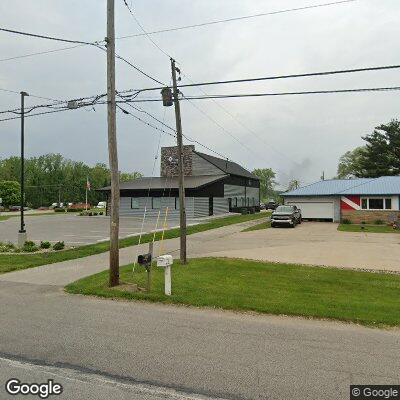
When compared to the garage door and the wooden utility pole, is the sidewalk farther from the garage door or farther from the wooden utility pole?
the garage door

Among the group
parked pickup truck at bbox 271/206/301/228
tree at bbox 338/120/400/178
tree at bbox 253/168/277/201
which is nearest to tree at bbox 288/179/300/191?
tree at bbox 253/168/277/201

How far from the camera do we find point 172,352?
20.3ft

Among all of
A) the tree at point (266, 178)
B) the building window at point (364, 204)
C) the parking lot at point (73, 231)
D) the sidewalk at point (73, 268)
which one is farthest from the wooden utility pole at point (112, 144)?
the tree at point (266, 178)

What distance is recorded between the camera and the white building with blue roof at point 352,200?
36188 millimetres

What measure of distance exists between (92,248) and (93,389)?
50.4 feet

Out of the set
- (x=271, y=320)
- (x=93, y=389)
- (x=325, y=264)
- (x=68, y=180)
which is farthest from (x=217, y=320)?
(x=68, y=180)

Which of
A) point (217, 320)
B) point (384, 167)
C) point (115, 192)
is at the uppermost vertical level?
point (384, 167)

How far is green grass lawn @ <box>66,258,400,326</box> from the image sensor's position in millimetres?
8523

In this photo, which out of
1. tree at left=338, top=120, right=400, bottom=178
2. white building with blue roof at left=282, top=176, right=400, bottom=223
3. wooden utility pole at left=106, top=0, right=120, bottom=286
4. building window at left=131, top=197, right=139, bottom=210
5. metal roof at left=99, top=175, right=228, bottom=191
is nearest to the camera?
wooden utility pole at left=106, top=0, right=120, bottom=286

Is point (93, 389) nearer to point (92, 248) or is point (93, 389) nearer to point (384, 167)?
point (92, 248)

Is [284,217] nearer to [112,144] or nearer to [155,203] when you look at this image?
[155,203]

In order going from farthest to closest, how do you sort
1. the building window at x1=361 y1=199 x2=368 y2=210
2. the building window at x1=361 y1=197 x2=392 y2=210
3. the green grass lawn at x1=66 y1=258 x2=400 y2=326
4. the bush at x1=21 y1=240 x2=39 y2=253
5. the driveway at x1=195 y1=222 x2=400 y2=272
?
the building window at x1=361 y1=199 x2=368 y2=210 → the building window at x1=361 y1=197 x2=392 y2=210 → the bush at x1=21 y1=240 x2=39 y2=253 → the driveway at x1=195 y1=222 x2=400 y2=272 → the green grass lawn at x1=66 y1=258 x2=400 y2=326

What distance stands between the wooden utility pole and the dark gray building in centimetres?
2832

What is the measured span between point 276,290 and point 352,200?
30.3 metres
